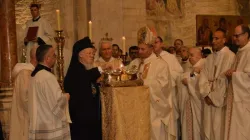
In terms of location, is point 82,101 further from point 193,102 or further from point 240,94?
point 193,102

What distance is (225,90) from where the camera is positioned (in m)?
6.32

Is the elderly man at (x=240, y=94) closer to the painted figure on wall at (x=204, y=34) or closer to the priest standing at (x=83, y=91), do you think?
the priest standing at (x=83, y=91)

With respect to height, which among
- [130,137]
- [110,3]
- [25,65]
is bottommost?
[130,137]

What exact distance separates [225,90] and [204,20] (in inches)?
322

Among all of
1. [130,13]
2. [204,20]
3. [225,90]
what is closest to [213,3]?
[204,20]

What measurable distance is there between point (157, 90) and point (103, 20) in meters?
4.36

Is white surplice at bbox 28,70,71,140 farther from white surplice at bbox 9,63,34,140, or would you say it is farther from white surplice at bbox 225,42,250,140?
white surplice at bbox 225,42,250,140

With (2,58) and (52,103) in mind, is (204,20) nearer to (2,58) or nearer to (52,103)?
(2,58)

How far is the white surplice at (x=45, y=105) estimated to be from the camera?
4.84 meters

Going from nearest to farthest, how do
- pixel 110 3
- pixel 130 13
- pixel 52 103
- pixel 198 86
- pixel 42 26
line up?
pixel 52 103
pixel 198 86
pixel 42 26
pixel 110 3
pixel 130 13

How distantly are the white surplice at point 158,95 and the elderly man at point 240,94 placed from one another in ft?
3.83

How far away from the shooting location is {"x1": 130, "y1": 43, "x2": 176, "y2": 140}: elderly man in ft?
22.3

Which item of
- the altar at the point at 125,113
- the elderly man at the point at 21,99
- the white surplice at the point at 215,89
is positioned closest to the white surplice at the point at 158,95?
the white surplice at the point at 215,89

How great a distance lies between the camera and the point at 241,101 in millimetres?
6008
